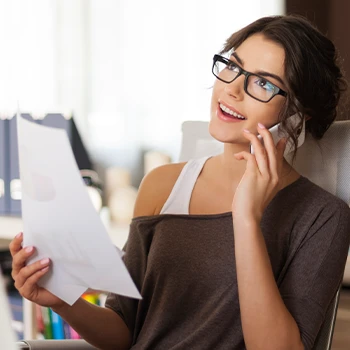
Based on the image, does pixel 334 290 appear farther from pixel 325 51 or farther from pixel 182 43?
pixel 182 43

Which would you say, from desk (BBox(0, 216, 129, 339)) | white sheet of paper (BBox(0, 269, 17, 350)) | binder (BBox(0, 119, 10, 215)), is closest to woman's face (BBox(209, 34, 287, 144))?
white sheet of paper (BBox(0, 269, 17, 350))

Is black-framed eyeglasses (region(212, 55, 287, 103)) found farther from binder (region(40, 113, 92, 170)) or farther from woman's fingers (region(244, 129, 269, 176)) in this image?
binder (region(40, 113, 92, 170))

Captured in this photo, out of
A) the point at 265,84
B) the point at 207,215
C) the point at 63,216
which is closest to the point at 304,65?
the point at 265,84

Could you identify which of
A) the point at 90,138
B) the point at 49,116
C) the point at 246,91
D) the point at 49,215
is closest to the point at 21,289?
the point at 49,215

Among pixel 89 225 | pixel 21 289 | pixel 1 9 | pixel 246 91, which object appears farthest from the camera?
pixel 1 9

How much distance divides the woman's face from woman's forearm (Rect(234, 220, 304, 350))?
0.69ft

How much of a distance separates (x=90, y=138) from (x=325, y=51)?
199 centimetres

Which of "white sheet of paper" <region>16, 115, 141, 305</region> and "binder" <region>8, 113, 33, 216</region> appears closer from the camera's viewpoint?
"white sheet of paper" <region>16, 115, 141, 305</region>

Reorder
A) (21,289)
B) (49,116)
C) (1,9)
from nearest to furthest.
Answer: (21,289) → (49,116) → (1,9)

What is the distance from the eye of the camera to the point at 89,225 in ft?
3.43

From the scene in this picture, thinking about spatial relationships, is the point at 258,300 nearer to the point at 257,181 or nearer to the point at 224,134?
the point at 257,181

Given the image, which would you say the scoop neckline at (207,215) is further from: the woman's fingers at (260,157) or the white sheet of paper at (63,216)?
the white sheet of paper at (63,216)

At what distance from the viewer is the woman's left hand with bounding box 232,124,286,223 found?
1312 mm

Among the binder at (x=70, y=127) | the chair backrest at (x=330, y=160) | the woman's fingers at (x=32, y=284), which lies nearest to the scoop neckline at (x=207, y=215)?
the chair backrest at (x=330, y=160)
